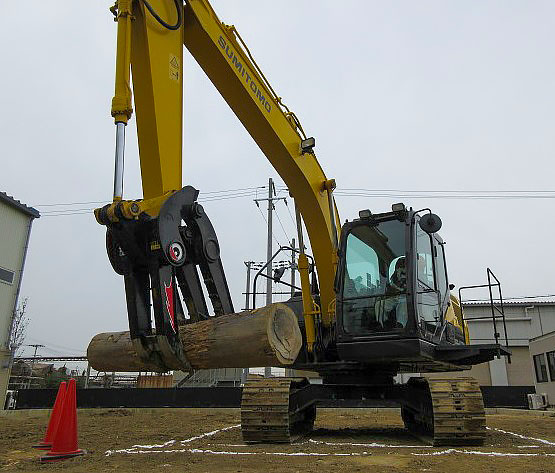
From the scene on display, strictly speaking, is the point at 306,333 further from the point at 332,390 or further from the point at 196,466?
the point at 196,466

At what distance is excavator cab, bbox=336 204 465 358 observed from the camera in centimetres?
636

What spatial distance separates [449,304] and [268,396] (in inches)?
114

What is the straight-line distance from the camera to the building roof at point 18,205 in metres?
14.8

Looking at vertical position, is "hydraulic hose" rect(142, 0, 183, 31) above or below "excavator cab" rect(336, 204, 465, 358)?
above

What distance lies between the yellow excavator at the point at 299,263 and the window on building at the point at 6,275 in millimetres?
10405

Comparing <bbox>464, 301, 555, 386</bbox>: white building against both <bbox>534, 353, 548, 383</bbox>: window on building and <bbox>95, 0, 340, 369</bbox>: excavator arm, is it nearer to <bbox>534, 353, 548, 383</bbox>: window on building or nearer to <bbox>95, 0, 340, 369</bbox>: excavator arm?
<bbox>534, 353, 548, 383</bbox>: window on building

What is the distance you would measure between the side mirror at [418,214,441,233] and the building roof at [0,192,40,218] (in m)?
13.0

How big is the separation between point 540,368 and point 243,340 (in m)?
19.8

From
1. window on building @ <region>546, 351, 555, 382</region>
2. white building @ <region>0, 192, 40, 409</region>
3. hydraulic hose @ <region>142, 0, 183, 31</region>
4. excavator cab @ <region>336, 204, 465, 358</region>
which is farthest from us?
window on building @ <region>546, 351, 555, 382</region>

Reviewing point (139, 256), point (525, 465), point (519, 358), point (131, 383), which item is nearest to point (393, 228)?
point (525, 465)

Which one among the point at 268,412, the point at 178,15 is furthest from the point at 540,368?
the point at 178,15

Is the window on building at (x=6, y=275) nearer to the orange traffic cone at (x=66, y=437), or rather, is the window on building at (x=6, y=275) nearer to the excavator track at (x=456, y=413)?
the orange traffic cone at (x=66, y=437)

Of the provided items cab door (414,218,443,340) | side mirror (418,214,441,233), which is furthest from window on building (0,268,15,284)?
side mirror (418,214,441,233)

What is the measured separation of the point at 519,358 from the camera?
28.2m
